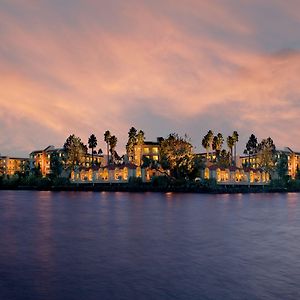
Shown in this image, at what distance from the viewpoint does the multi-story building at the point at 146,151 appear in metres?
187

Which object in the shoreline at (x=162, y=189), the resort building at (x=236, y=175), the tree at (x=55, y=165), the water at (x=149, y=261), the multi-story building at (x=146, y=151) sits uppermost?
the multi-story building at (x=146, y=151)

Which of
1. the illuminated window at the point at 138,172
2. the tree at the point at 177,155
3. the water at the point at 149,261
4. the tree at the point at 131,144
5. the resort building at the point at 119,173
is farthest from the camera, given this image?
the tree at the point at 131,144

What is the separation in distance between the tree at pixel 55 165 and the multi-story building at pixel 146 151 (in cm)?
3307

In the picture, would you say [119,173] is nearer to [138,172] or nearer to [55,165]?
[138,172]

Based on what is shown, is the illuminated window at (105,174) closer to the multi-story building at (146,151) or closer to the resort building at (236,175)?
the multi-story building at (146,151)

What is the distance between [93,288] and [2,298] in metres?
4.17

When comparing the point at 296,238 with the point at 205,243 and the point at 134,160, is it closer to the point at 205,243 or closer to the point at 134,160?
the point at 205,243

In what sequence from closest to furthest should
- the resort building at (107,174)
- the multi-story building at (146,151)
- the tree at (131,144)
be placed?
the resort building at (107,174)
the multi-story building at (146,151)
the tree at (131,144)

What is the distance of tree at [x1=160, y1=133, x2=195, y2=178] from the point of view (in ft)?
478

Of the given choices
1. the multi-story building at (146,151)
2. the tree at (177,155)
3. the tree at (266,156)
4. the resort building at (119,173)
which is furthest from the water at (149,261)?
the multi-story building at (146,151)

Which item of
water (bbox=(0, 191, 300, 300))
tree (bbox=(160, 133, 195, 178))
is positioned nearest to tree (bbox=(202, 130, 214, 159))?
tree (bbox=(160, 133, 195, 178))

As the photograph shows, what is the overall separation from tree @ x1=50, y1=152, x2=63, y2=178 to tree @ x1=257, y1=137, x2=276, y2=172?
8612cm

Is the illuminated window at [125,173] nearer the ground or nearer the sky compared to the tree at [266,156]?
nearer the ground

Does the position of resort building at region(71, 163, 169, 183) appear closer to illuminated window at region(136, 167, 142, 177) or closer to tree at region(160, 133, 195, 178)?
illuminated window at region(136, 167, 142, 177)
